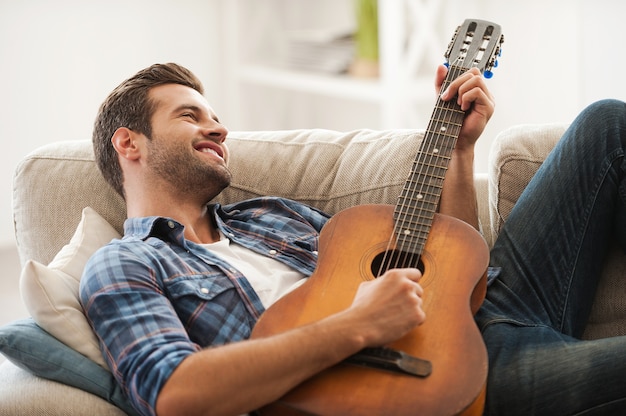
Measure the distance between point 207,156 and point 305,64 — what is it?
1.79 meters

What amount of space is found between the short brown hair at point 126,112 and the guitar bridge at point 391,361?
0.80m

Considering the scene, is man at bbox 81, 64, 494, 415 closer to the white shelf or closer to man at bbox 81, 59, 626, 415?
man at bbox 81, 59, 626, 415

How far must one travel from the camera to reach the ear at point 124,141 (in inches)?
75.6

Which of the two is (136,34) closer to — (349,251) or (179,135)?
(179,135)

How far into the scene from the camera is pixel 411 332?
A: 1.41 meters

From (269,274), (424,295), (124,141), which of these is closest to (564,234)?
(424,295)

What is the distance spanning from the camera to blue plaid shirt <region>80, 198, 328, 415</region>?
4.59ft

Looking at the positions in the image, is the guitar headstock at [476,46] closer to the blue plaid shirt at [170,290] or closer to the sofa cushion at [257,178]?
the sofa cushion at [257,178]

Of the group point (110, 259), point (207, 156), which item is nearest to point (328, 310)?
point (110, 259)

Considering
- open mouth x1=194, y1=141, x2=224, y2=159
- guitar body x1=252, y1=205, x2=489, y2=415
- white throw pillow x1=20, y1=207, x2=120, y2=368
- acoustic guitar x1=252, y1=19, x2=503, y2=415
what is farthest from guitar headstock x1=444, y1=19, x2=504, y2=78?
white throw pillow x1=20, y1=207, x2=120, y2=368

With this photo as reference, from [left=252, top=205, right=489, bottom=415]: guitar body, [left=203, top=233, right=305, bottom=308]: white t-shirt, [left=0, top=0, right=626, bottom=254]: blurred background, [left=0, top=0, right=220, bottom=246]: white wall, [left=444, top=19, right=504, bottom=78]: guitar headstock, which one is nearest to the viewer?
[left=252, top=205, right=489, bottom=415]: guitar body

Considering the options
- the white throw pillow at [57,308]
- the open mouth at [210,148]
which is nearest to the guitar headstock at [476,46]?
the open mouth at [210,148]

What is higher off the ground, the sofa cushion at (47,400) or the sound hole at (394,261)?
the sound hole at (394,261)

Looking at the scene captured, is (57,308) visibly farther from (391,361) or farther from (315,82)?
(315,82)
